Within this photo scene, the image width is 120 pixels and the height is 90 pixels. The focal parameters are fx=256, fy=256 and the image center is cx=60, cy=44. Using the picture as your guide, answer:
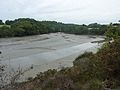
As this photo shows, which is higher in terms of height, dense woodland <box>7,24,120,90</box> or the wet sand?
dense woodland <box>7,24,120,90</box>

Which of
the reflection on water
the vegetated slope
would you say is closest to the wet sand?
the reflection on water

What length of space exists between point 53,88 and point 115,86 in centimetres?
180

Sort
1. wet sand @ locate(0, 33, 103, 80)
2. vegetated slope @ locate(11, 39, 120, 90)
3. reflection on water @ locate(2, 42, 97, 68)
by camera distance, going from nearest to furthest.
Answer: vegetated slope @ locate(11, 39, 120, 90), wet sand @ locate(0, 33, 103, 80), reflection on water @ locate(2, 42, 97, 68)

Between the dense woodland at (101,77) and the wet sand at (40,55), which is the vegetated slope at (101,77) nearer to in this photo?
the dense woodland at (101,77)

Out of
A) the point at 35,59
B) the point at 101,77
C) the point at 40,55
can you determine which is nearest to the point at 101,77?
the point at 101,77

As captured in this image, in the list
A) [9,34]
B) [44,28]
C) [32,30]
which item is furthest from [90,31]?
[9,34]

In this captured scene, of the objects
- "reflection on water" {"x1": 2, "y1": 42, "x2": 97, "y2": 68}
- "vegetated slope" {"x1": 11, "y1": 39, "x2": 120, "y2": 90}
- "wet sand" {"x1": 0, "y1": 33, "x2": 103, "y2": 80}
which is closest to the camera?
"vegetated slope" {"x1": 11, "y1": 39, "x2": 120, "y2": 90}

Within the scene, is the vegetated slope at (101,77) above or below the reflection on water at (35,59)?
above

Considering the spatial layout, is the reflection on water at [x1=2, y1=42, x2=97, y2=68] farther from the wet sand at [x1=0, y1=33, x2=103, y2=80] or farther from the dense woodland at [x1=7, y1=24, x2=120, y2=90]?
the dense woodland at [x1=7, y1=24, x2=120, y2=90]

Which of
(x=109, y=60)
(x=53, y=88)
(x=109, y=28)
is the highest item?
(x=109, y=28)

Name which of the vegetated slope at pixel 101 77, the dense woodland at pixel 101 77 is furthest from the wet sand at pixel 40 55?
the vegetated slope at pixel 101 77

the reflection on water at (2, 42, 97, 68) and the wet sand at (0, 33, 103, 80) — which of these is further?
the reflection on water at (2, 42, 97, 68)

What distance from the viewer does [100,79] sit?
25.1 feet

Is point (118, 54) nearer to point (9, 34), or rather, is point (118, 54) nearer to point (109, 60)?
point (109, 60)
